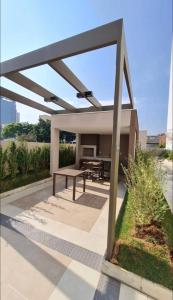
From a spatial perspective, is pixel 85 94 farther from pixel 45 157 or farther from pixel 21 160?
pixel 45 157

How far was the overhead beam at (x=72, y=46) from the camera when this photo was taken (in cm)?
252

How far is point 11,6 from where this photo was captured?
3471 mm

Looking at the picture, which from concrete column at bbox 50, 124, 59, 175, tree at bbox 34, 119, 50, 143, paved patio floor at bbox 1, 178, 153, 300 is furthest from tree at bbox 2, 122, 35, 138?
paved patio floor at bbox 1, 178, 153, 300

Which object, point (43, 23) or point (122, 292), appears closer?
point (122, 292)

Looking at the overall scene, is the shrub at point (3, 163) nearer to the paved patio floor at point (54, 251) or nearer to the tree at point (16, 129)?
the paved patio floor at point (54, 251)

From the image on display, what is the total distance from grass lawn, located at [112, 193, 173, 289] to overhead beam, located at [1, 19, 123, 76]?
3.55 metres

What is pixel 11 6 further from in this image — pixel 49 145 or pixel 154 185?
pixel 49 145

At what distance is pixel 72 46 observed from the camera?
2.85m

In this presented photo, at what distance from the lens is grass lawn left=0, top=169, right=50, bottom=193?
602cm

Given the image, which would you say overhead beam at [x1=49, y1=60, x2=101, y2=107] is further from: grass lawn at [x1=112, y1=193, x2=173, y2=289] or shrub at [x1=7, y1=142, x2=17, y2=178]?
shrub at [x1=7, y1=142, x2=17, y2=178]

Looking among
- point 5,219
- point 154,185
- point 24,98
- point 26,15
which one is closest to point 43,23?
point 26,15

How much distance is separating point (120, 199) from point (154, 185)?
2691 mm

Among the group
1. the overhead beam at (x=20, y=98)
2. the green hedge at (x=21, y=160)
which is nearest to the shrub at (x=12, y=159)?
the green hedge at (x=21, y=160)

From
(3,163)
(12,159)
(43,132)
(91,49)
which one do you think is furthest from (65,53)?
(43,132)
